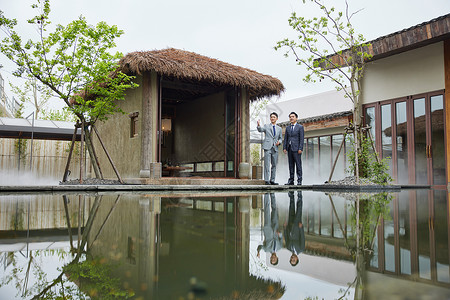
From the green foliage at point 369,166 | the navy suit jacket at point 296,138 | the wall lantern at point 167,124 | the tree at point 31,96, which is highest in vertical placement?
the tree at point 31,96

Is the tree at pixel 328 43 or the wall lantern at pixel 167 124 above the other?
the tree at pixel 328 43

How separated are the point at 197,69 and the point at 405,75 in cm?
567

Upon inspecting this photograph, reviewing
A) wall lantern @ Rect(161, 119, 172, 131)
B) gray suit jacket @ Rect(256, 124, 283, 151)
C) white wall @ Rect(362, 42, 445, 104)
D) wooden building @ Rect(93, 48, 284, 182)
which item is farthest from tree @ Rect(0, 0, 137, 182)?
white wall @ Rect(362, 42, 445, 104)

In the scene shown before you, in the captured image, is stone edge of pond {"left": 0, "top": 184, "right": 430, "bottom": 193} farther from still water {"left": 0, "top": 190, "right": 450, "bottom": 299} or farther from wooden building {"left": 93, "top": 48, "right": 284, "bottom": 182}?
still water {"left": 0, "top": 190, "right": 450, "bottom": 299}

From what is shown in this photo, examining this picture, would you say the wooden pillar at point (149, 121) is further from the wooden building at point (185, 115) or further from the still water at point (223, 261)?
the still water at point (223, 261)

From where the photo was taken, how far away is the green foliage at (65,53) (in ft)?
26.0

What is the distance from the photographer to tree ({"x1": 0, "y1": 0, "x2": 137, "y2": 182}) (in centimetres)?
792

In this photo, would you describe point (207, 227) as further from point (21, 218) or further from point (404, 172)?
point (404, 172)

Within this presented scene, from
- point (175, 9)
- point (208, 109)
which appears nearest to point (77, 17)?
point (208, 109)

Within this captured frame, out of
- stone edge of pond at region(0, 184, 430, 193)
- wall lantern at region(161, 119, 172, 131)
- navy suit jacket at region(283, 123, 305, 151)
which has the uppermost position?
wall lantern at region(161, 119, 172, 131)

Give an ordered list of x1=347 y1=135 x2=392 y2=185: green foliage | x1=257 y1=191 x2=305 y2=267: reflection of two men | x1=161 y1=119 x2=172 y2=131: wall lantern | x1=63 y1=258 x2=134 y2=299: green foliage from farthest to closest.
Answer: x1=161 y1=119 x2=172 y2=131: wall lantern → x1=347 y1=135 x2=392 y2=185: green foliage → x1=257 y1=191 x2=305 y2=267: reflection of two men → x1=63 y1=258 x2=134 y2=299: green foliage

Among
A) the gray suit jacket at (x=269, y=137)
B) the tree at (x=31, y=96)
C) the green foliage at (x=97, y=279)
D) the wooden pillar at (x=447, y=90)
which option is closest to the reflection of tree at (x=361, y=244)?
the green foliage at (x=97, y=279)

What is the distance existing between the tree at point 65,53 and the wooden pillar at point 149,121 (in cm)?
88

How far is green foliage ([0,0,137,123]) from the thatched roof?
0.48 metres
